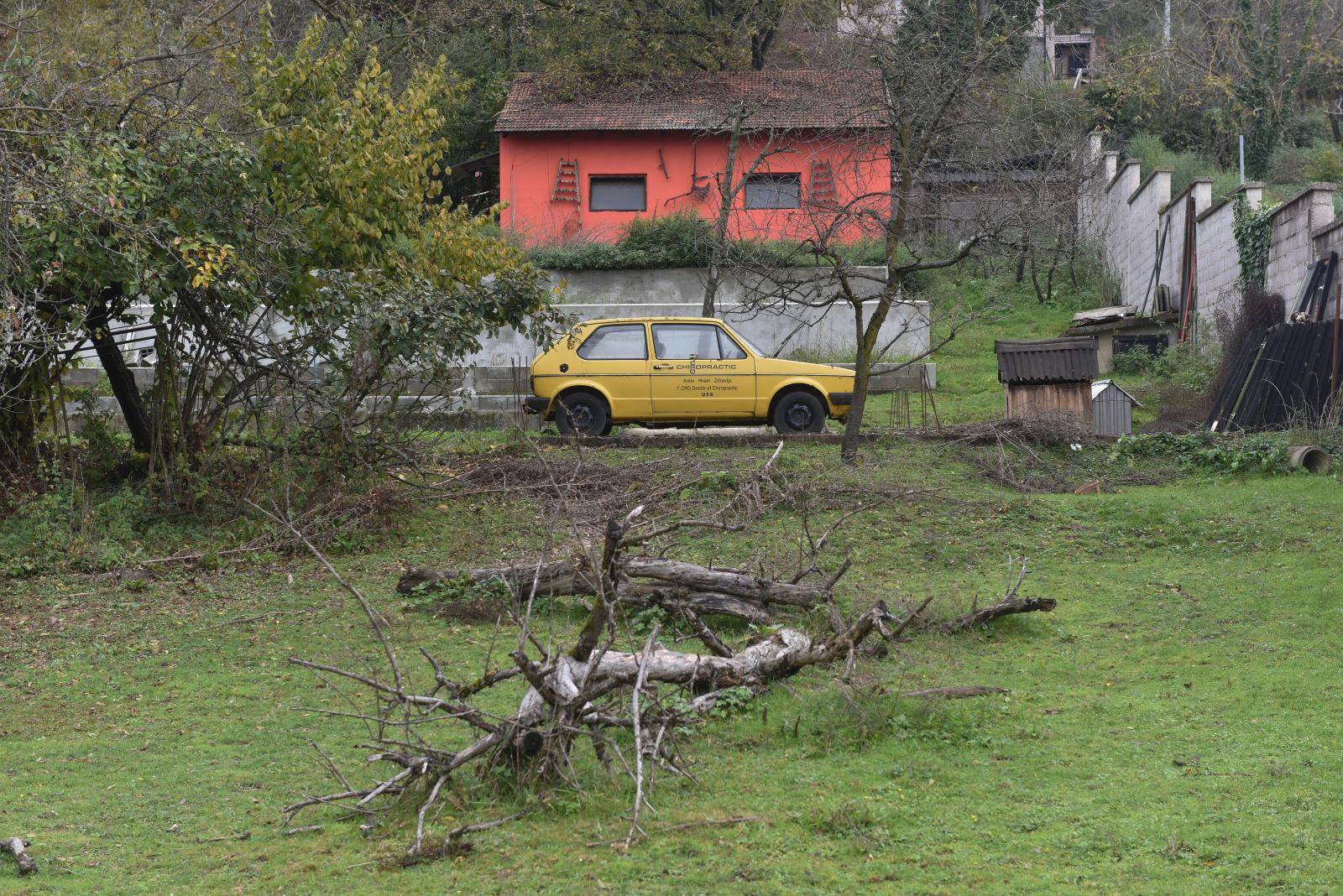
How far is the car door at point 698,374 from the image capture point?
55.6 feet

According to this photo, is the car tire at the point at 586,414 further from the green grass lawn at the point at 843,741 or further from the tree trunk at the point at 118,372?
the tree trunk at the point at 118,372

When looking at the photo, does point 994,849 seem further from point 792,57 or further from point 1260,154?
point 792,57

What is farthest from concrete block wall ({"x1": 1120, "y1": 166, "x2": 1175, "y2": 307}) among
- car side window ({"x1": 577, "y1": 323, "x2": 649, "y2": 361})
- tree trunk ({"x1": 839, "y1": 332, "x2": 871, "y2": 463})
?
tree trunk ({"x1": 839, "y1": 332, "x2": 871, "y2": 463})

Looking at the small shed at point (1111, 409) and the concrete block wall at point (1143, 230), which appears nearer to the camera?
the small shed at point (1111, 409)

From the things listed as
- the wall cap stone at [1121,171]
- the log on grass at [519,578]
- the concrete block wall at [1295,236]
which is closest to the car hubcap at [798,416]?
the concrete block wall at [1295,236]

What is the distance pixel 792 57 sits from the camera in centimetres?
3606

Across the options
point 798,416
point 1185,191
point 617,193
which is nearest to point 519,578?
point 798,416

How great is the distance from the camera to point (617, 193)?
32312 millimetres

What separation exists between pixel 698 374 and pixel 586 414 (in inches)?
58.5

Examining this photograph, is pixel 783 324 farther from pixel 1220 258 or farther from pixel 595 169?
pixel 595 169

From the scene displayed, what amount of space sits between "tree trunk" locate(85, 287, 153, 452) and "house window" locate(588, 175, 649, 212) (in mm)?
19639

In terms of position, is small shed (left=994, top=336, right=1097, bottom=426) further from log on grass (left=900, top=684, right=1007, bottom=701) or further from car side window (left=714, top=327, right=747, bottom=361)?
log on grass (left=900, top=684, right=1007, bottom=701)

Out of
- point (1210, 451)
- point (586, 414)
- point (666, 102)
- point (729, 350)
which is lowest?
point (1210, 451)

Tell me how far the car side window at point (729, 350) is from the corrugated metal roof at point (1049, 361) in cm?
324
